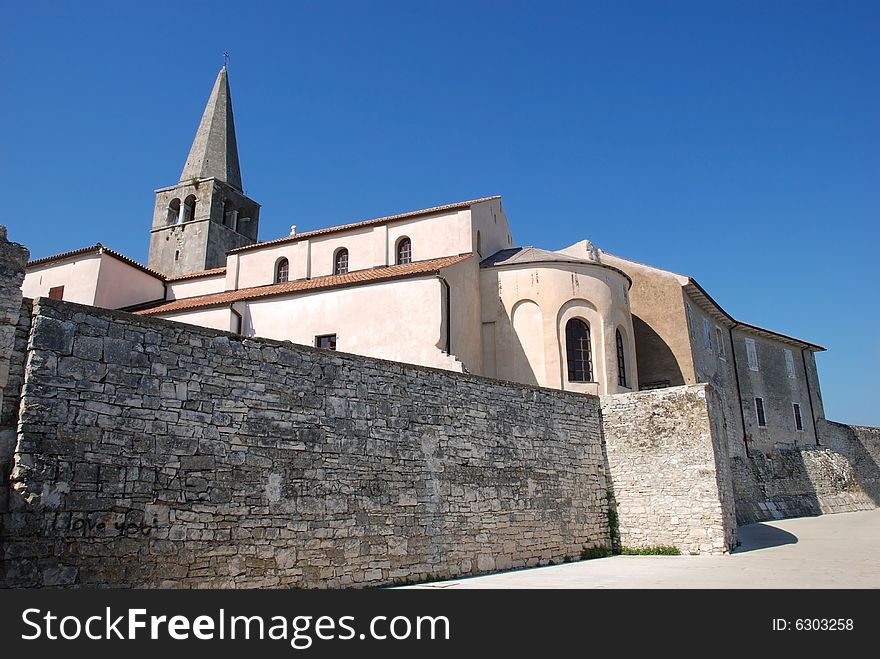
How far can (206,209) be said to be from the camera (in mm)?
36781

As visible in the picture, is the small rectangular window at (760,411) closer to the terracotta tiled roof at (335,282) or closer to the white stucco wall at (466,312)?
the white stucco wall at (466,312)

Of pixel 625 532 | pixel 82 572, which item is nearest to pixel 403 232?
pixel 625 532

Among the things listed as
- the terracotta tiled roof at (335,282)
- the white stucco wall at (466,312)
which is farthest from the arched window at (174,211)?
the white stucco wall at (466,312)

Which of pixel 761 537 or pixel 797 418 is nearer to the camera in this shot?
pixel 761 537

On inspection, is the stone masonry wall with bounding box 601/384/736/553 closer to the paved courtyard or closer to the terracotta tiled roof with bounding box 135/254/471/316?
the paved courtyard

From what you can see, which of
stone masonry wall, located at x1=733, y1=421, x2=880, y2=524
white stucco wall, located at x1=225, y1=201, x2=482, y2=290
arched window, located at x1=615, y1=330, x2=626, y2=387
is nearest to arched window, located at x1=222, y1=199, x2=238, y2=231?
white stucco wall, located at x1=225, y1=201, x2=482, y2=290

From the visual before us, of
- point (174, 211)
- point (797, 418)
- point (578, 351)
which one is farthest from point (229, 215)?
point (797, 418)

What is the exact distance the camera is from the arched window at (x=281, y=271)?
87.6 ft

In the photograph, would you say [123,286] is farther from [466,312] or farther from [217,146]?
[217,146]

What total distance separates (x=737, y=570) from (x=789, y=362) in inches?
1036

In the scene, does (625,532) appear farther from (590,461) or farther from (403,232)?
(403,232)

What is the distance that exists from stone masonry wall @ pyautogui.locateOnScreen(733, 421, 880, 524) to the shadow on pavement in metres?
2.47

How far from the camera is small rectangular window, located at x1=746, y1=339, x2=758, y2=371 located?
104 feet
